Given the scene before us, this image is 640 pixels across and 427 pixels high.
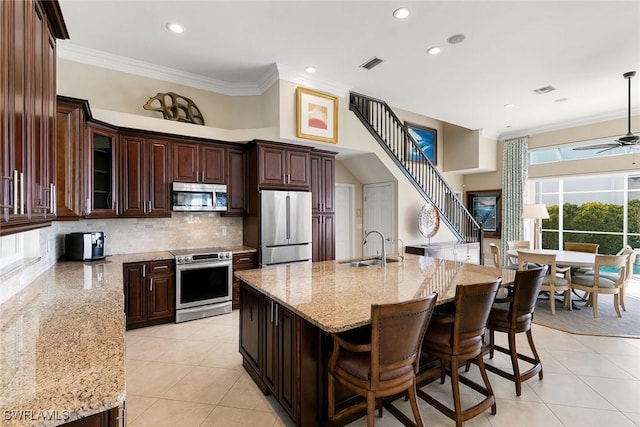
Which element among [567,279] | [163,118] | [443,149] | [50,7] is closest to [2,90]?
[50,7]

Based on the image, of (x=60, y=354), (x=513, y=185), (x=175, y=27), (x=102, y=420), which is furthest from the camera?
(x=513, y=185)

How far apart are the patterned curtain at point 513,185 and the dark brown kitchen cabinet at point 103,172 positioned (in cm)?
844

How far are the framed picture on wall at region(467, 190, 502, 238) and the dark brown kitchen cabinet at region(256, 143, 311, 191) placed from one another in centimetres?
586

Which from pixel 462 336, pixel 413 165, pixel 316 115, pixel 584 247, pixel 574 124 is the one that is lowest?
pixel 462 336

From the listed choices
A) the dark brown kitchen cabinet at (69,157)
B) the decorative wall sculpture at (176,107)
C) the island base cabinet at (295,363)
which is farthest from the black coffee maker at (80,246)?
the island base cabinet at (295,363)

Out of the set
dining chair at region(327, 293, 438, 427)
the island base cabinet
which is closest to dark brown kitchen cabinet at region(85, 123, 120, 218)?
the island base cabinet

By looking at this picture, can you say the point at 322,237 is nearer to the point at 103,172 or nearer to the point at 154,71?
the point at 103,172

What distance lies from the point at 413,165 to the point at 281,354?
5728mm

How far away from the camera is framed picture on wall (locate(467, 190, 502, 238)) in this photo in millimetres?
8125

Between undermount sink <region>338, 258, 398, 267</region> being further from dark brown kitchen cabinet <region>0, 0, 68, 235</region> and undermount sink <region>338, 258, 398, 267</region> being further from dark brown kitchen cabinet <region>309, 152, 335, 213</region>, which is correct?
dark brown kitchen cabinet <region>0, 0, 68, 235</region>

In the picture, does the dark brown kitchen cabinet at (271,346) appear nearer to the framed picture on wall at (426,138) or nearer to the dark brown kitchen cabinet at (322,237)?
the dark brown kitchen cabinet at (322,237)


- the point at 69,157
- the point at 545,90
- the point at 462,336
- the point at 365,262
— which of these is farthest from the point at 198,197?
the point at 545,90

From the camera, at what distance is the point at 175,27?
3.45 m

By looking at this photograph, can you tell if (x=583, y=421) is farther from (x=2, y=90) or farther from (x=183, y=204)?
(x=183, y=204)
